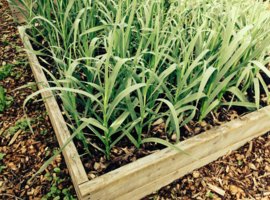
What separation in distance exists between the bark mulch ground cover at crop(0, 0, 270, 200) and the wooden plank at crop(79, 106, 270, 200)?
0.19 ft

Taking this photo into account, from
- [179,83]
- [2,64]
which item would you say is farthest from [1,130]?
[179,83]

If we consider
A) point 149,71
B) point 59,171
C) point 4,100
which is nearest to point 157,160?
point 149,71

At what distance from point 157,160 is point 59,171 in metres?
0.59

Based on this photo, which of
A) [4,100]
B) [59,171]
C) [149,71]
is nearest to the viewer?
[149,71]

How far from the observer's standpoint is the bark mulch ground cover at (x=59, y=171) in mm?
1521

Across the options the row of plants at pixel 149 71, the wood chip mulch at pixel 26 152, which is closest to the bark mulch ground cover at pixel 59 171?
the wood chip mulch at pixel 26 152

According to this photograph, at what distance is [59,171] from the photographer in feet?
5.22

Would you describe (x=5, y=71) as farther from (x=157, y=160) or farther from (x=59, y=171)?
(x=157, y=160)

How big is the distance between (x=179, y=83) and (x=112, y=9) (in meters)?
0.62

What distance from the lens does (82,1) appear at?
178 cm

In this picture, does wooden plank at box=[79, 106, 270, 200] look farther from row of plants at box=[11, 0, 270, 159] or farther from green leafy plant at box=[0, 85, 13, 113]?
green leafy plant at box=[0, 85, 13, 113]

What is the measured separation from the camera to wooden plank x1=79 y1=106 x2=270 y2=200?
120cm

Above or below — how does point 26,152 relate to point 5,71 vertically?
below

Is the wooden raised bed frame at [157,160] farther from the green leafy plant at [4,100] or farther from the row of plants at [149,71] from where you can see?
the green leafy plant at [4,100]
